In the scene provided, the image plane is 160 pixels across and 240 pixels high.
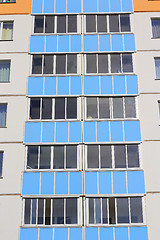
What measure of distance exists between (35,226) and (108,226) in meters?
4.24

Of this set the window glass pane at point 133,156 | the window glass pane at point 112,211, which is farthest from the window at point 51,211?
the window glass pane at point 133,156

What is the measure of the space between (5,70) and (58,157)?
7.64 metres

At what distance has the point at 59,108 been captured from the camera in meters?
22.6

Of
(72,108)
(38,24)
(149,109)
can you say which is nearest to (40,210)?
(72,108)

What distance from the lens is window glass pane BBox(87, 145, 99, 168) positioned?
832 inches

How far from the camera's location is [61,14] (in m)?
25.2

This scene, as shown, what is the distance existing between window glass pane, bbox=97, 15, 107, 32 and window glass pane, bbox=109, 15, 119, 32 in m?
0.37

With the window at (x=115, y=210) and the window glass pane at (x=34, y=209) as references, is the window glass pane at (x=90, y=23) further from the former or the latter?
the window glass pane at (x=34, y=209)

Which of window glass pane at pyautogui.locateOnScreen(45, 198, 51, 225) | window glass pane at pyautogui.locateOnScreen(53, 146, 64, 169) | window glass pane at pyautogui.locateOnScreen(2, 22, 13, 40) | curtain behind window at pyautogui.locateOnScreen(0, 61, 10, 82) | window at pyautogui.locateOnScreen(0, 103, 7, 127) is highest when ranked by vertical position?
window glass pane at pyautogui.locateOnScreen(2, 22, 13, 40)

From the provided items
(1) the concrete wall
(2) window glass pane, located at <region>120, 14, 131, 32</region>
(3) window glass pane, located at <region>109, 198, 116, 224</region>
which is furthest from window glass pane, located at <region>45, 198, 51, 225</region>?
(2) window glass pane, located at <region>120, 14, 131, 32</region>

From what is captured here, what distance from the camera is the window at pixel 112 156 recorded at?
830 inches

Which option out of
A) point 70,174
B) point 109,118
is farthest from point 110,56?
point 70,174

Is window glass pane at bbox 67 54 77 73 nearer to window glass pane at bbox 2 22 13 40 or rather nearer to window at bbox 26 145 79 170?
window glass pane at bbox 2 22 13 40

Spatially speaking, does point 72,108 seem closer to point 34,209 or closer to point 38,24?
point 34,209
